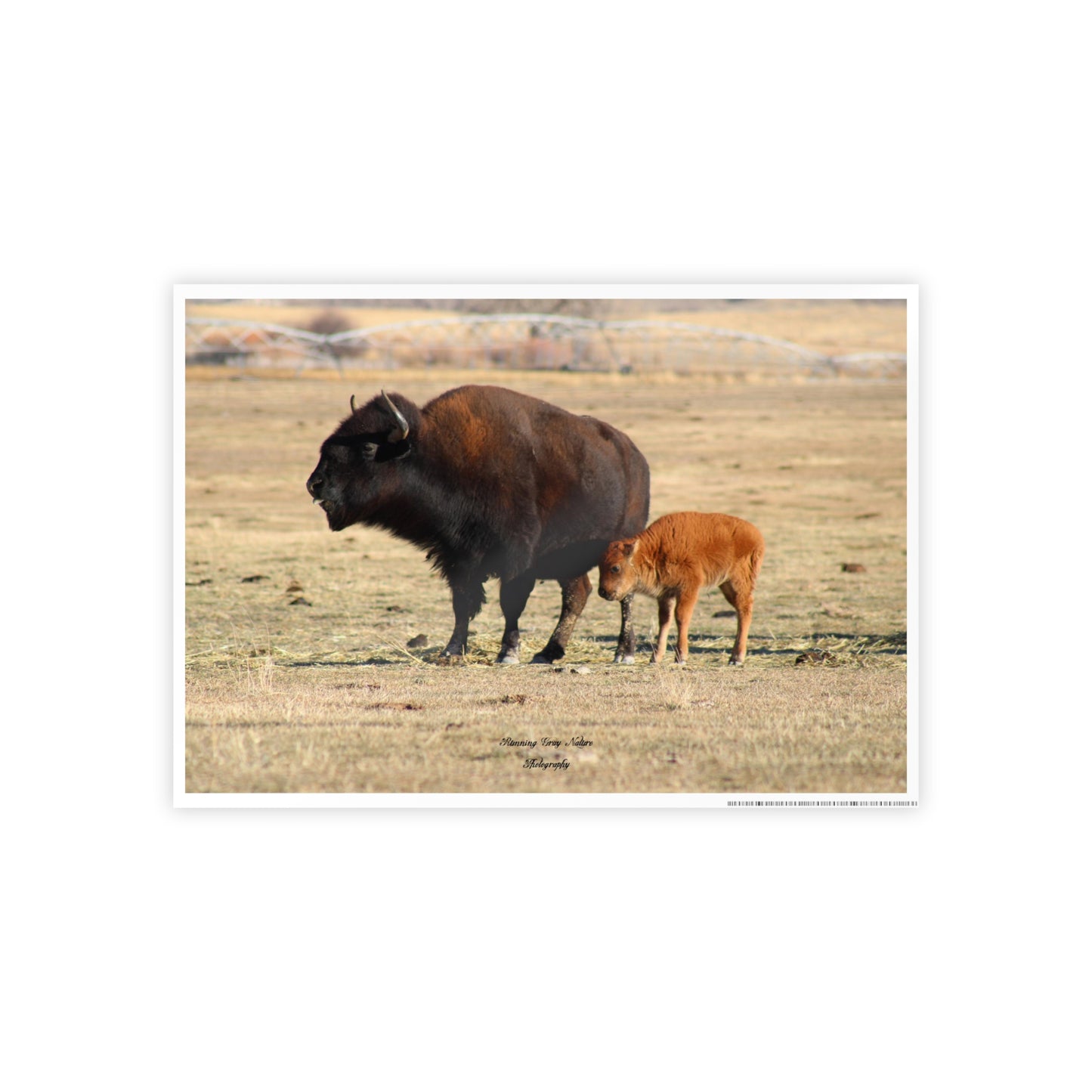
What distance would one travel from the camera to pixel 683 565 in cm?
1086

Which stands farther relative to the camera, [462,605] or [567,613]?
[567,613]

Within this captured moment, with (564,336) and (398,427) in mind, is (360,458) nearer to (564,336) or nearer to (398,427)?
(398,427)

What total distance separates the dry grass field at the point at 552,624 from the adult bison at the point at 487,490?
62 centimetres

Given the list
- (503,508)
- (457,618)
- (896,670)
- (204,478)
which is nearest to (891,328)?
(896,670)

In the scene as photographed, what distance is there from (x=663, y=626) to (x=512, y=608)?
121 cm

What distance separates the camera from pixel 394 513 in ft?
34.8

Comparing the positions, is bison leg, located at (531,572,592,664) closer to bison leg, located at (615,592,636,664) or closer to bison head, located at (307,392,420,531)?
bison leg, located at (615,592,636,664)

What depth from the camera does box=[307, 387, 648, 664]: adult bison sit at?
10359 mm

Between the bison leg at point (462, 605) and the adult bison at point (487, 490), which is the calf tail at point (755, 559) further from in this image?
the bison leg at point (462, 605)

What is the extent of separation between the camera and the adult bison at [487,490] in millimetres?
10359

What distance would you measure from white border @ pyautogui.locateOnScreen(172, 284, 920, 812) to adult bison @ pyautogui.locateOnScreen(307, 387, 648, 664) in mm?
1338

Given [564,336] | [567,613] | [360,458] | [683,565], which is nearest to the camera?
[360,458]

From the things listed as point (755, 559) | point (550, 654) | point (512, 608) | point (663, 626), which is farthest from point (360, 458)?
point (755, 559)
